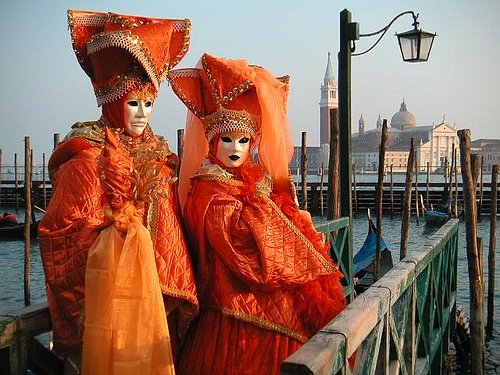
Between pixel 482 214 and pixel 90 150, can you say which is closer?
pixel 90 150

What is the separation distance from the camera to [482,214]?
25.8 meters

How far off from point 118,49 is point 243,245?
3.16 ft

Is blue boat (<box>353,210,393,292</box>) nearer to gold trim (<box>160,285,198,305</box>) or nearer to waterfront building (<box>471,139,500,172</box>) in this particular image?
gold trim (<box>160,285,198,305</box>)

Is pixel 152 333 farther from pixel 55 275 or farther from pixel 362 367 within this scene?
pixel 362 367

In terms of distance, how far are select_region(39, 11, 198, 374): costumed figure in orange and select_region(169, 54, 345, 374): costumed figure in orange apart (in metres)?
0.14

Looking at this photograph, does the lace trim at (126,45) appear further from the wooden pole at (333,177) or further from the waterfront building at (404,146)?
the waterfront building at (404,146)

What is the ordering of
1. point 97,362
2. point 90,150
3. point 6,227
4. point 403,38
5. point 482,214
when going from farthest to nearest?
point 482,214, point 6,227, point 403,38, point 90,150, point 97,362

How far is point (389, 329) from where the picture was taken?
233cm

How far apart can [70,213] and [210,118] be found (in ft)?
2.81

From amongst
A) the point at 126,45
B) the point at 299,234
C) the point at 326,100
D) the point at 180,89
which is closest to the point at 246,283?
the point at 299,234

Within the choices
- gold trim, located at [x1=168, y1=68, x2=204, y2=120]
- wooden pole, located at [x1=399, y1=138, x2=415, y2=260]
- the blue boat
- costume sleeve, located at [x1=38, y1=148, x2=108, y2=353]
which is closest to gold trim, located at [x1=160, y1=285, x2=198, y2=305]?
costume sleeve, located at [x1=38, y1=148, x2=108, y2=353]

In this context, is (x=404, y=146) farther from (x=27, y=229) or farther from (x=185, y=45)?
(x=185, y=45)

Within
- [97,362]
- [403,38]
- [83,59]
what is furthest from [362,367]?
[403,38]

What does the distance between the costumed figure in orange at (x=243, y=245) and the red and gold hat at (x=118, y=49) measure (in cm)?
26
